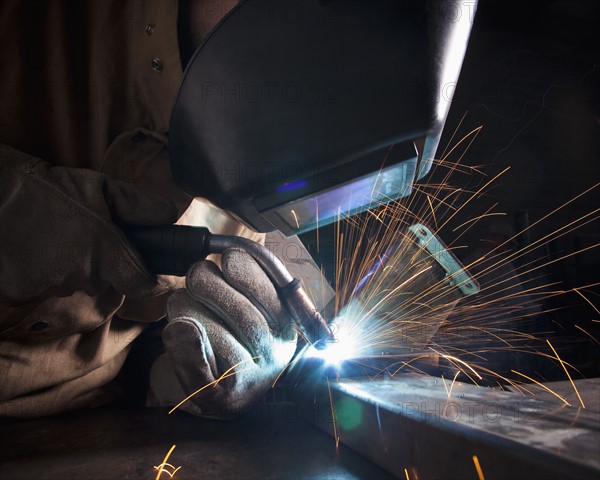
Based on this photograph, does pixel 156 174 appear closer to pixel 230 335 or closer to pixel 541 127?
pixel 230 335

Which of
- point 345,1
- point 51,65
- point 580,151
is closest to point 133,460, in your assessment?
point 345,1

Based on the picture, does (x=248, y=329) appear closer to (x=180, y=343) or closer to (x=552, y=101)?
(x=180, y=343)

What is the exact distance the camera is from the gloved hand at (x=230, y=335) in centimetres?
78

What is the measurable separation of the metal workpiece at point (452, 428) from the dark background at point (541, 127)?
2.30m

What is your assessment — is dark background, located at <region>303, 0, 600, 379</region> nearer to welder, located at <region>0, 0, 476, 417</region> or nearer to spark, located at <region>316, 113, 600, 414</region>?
spark, located at <region>316, 113, 600, 414</region>

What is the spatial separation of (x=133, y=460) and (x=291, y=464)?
0.26 metres

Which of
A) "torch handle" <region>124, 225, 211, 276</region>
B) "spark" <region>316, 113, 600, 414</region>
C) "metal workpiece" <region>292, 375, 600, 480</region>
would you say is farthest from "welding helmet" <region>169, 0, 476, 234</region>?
"metal workpiece" <region>292, 375, 600, 480</region>

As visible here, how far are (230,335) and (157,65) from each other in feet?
2.28

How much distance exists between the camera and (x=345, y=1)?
571mm

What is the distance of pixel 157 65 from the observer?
107 centimetres

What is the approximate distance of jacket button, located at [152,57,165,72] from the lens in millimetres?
1065

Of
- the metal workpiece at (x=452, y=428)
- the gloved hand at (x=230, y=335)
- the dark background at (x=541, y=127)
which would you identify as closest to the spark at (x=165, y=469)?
the gloved hand at (x=230, y=335)

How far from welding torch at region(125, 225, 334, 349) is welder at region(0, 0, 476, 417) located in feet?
0.07

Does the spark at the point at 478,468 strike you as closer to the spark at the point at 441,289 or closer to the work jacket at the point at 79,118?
the spark at the point at 441,289
